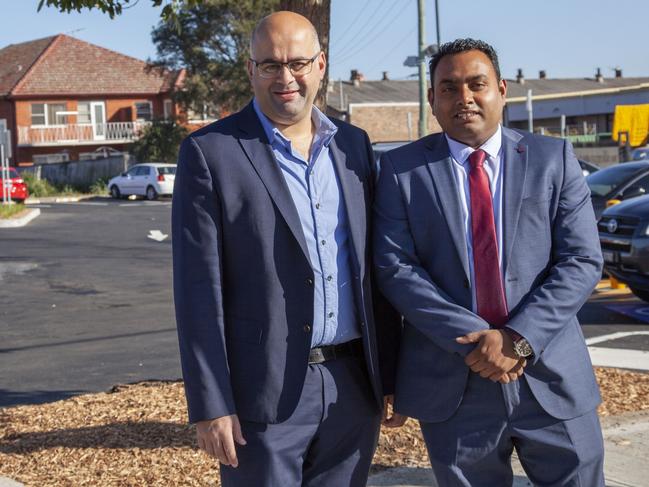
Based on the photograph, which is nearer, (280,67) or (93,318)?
(280,67)

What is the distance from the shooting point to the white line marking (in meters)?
8.38

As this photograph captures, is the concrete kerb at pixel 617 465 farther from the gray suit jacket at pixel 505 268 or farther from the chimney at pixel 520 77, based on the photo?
the chimney at pixel 520 77

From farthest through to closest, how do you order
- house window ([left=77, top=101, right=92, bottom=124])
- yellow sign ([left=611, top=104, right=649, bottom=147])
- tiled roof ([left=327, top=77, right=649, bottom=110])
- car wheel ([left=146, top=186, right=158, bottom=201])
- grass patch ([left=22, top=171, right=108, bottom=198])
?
tiled roof ([left=327, top=77, right=649, bottom=110]) < house window ([left=77, top=101, right=92, bottom=124]) < grass patch ([left=22, top=171, right=108, bottom=198]) < car wheel ([left=146, top=186, right=158, bottom=201]) < yellow sign ([left=611, top=104, right=649, bottom=147])

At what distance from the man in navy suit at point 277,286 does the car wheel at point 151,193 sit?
36.7 meters

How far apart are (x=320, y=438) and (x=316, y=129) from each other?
1032 millimetres

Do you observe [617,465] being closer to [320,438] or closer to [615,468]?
[615,468]

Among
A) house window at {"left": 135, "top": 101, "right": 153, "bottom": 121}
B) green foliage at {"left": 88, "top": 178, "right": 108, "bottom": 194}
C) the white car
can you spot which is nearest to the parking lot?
the white car

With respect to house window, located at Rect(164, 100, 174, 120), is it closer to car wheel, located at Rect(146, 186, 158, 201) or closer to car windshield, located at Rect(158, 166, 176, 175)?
car windshield, located at Rect(158, 166, 176, 175)

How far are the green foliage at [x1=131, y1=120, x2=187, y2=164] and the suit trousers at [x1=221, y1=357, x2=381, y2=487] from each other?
44.3m

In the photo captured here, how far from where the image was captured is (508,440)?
10.7 ft

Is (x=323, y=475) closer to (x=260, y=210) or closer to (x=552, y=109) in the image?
(x=260, y=210)

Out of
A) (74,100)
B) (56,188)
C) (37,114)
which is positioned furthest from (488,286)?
(74,100)

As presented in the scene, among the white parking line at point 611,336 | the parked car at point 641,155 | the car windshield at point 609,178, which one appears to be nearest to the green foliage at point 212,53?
the parked car at point 641,155

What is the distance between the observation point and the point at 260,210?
10.6 ft
